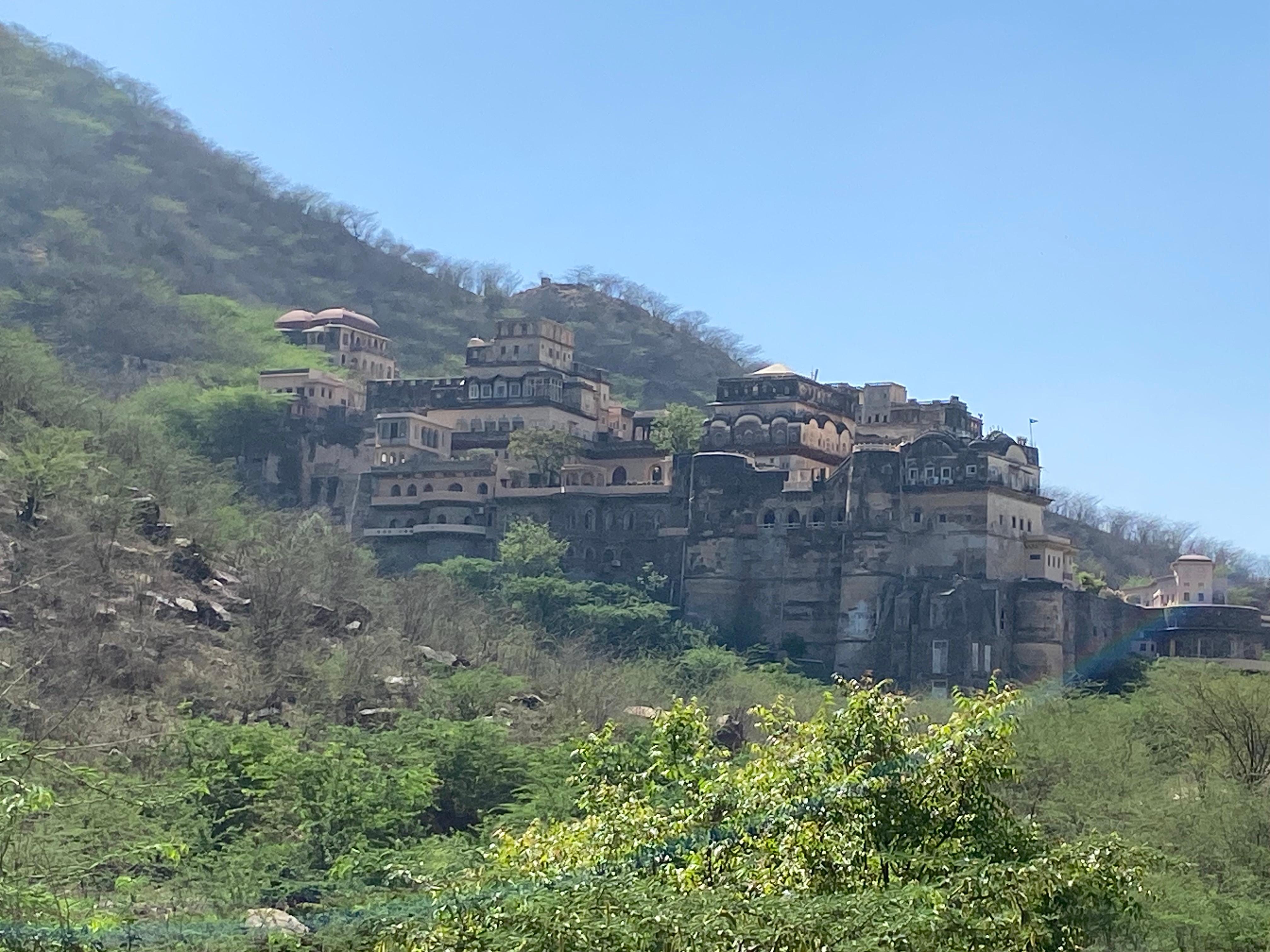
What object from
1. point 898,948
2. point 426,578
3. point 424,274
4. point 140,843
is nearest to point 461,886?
point 898,948

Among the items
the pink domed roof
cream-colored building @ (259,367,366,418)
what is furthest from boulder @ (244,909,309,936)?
the pink domed roof

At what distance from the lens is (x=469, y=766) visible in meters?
33.3

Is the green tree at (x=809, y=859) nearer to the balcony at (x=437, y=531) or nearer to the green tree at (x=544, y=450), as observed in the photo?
the balcony at (x=437, y=531)

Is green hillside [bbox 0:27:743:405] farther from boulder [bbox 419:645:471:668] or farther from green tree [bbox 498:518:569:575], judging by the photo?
boulder [bbox 419:645:471:668]

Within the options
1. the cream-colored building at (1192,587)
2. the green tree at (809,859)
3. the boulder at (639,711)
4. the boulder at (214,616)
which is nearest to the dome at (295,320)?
the cream-colored building at (1192,587)

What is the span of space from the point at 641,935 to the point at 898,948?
1719mm

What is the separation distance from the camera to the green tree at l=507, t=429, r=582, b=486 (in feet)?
184

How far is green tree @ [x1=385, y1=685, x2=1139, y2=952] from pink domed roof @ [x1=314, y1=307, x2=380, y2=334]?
167 feet

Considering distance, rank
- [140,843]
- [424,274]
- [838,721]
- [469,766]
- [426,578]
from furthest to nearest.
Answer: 1. [424,274]
2. [426,578]
3. [469,766]
4. [140,843]
5. [838,721]

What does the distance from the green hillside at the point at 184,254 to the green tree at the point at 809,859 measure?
54482 millimetres

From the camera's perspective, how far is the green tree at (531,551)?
52.6 metres

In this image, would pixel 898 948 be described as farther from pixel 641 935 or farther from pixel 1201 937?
pixel 1201 937

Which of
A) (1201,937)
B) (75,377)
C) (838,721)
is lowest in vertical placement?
(1201,937)

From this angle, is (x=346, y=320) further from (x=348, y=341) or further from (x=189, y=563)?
(x=189, y=563)
